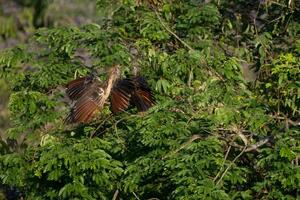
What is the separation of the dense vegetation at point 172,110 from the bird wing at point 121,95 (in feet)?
0.39

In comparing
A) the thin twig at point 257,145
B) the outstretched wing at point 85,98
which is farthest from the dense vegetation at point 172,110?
the outstretched wing at point 85,98

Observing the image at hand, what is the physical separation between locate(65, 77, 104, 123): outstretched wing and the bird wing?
87mm

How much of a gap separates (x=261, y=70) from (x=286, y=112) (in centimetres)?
41

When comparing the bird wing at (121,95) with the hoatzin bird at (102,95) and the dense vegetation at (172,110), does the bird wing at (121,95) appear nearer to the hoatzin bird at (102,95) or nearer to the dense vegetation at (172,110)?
the hoatzin bird at (102,95)

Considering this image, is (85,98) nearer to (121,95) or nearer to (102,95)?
(102,95)

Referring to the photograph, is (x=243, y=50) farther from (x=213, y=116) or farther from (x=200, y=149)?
(x=200, y=149)

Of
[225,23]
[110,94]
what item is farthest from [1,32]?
[110,94]

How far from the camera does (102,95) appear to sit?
15.6 ft

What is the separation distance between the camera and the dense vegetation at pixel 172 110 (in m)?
4.34

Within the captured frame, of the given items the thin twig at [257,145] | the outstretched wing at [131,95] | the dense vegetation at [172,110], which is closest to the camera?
the dense vegetation at [172,110]

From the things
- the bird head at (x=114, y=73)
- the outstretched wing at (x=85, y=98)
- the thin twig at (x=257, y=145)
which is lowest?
the thin twig at (x=257, y=145)

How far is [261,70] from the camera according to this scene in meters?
5.36

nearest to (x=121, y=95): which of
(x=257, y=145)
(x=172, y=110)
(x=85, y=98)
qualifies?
(x=85, y=98)

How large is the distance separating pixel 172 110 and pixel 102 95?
1.51 ft
